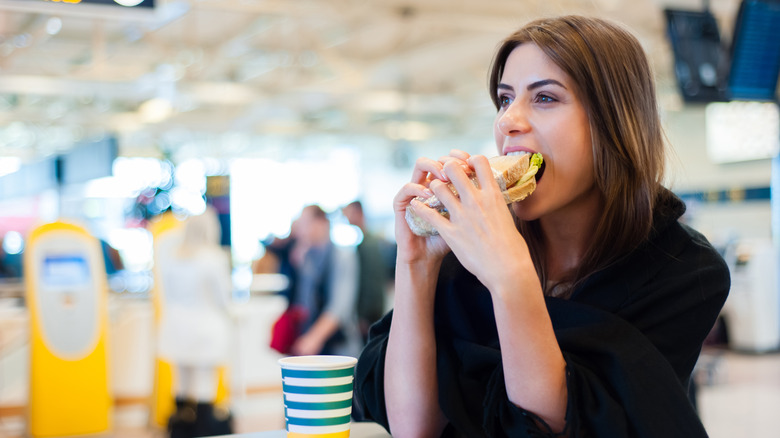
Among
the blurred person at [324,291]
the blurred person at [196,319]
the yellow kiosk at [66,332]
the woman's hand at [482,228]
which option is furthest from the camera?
the yellow kiosk at [66,332]

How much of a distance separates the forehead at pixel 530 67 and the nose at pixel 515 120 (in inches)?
2.0

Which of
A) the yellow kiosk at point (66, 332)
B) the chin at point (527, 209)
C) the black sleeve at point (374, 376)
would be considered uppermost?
the chin at point (527, 209)

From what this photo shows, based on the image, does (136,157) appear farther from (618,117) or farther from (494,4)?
(618,117)

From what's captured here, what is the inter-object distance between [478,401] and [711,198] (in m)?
15.2

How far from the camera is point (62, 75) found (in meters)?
11.6

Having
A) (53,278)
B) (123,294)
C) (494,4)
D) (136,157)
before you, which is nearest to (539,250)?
(53,278)

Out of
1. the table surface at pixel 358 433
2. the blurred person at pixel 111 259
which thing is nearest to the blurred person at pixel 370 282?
the table surface at pixel 358 433

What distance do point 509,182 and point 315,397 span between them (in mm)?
438

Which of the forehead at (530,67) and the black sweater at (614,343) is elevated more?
the forehead at (530,67)

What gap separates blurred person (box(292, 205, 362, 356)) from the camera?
4.46m

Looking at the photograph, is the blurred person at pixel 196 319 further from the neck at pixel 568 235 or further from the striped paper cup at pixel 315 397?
the striped paper cup at pixel 315 397

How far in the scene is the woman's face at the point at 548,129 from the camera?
1.19 meters

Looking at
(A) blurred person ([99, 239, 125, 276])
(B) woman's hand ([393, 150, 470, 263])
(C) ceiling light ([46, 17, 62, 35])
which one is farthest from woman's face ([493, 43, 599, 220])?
(C) ceiling light ([46, 17, 62, 35])

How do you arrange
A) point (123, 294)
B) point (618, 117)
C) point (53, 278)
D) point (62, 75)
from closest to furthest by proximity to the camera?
point (618, 117) < point (53, 278) < point (123, 294) < point (62, 75)
